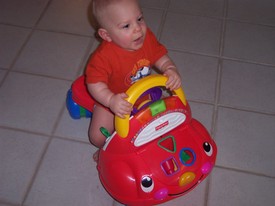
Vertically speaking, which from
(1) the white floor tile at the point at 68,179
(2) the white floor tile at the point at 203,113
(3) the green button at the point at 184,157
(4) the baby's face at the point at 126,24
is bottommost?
(1) the white floor tile at the point at 68,179

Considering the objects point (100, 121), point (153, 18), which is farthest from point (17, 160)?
point (153, 18)

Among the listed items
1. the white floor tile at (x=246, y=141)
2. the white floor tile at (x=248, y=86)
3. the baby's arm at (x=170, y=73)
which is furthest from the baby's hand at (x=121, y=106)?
the white floor tile at (x=248, y=86)

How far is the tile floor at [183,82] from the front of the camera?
94 cm

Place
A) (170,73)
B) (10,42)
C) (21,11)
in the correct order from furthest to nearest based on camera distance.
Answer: (21,11), (10,42), (170,73)

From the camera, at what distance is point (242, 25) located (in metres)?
1.38

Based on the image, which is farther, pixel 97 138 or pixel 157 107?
pixel 97 138

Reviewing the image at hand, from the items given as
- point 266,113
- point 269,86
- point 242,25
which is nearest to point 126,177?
point 266,113

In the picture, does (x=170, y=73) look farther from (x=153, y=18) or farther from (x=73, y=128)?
(x=153, y=18)

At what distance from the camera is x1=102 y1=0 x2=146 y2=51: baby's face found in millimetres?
723

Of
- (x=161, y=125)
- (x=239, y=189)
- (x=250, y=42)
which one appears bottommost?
(x=239, y=189)

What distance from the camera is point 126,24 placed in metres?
0.74

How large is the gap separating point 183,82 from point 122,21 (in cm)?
50

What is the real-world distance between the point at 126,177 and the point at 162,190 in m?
0.09

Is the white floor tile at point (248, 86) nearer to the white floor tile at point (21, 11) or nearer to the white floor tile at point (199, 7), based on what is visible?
the white floor tile at point (199, 7)
